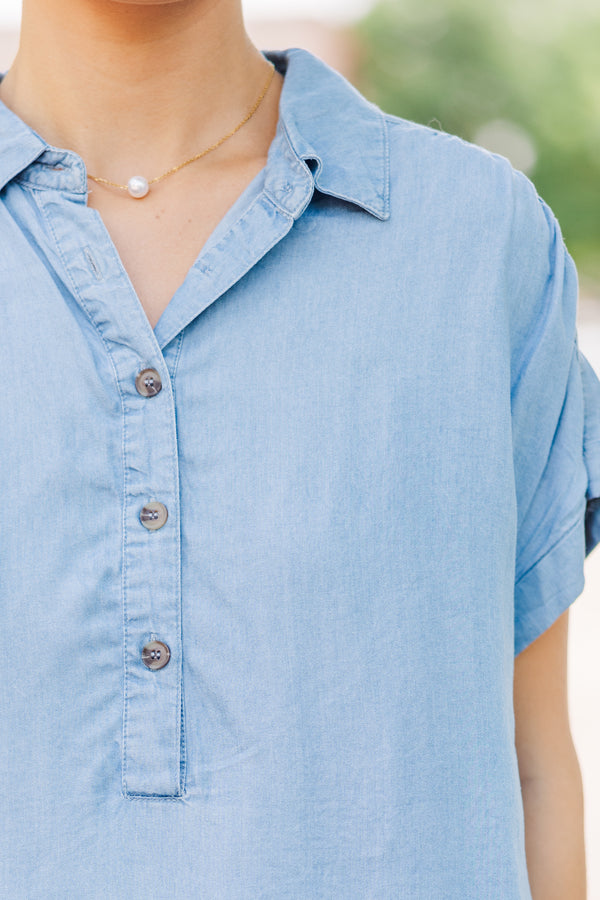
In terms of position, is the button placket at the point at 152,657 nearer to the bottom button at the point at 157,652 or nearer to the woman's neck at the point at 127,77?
the bottom button at the point at 157,652

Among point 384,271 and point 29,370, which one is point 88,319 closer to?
point 29,370

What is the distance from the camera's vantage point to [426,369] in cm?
108

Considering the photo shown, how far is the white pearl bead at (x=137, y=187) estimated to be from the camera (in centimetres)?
118

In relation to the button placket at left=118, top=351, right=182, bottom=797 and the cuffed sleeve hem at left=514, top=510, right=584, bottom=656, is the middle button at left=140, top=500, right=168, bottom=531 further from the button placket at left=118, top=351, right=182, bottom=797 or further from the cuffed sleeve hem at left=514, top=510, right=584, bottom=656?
the cuffed sleeve hem at left=514, top=510, right=584, bottom=656

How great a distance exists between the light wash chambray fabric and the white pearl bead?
78 millimetres

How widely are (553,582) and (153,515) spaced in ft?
1.49

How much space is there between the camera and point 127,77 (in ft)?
3.83

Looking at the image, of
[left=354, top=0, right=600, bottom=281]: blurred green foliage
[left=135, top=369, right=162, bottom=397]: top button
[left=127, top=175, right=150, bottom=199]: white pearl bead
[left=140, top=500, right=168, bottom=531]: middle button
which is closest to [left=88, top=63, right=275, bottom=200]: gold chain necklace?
[left=127, top=175, right=150, bottom=199]: white pearl bead

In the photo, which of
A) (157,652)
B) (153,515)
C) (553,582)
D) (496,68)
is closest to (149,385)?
(153,515)

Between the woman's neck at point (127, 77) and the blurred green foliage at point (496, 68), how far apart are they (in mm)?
23801

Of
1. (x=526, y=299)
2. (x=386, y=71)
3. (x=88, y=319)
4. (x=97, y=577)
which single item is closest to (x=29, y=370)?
(x=88, y=319)

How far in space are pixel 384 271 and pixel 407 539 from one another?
Answer: 0.27 m

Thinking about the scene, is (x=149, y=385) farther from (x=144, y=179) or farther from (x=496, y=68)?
(x=496, y=68)

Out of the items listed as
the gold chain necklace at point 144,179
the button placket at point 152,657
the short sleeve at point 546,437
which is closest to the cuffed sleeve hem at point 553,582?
the short sleeve at point 546,437
